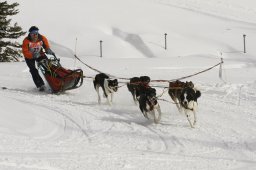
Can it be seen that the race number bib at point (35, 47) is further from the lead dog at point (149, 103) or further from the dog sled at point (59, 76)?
the lead dog at point (149, 103)

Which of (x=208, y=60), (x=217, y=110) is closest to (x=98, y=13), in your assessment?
(x=208, y=60)

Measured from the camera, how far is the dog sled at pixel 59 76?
442 inches

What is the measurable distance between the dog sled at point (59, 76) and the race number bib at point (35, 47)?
0.27m

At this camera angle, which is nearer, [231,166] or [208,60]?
[231,166]

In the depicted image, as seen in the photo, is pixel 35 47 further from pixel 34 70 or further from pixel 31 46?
pixel 34 70

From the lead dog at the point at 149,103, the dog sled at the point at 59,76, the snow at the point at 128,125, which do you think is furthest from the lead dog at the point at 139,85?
the dog sled at the point at 59,76

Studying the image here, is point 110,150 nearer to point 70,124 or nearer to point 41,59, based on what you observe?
point 70,124

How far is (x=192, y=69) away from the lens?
15.8 metres

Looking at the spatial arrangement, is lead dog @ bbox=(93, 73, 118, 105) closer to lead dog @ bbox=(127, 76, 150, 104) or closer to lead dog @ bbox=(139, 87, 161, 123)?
lead dog @ bbox=(127, 76, 150, 104)

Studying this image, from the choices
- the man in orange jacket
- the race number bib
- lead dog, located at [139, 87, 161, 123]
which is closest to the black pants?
the man in orange jacket

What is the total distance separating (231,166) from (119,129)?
2418 mm

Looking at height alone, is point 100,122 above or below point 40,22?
below

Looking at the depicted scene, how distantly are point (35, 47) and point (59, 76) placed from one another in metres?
0.93

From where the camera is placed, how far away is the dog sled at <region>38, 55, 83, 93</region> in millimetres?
11227
